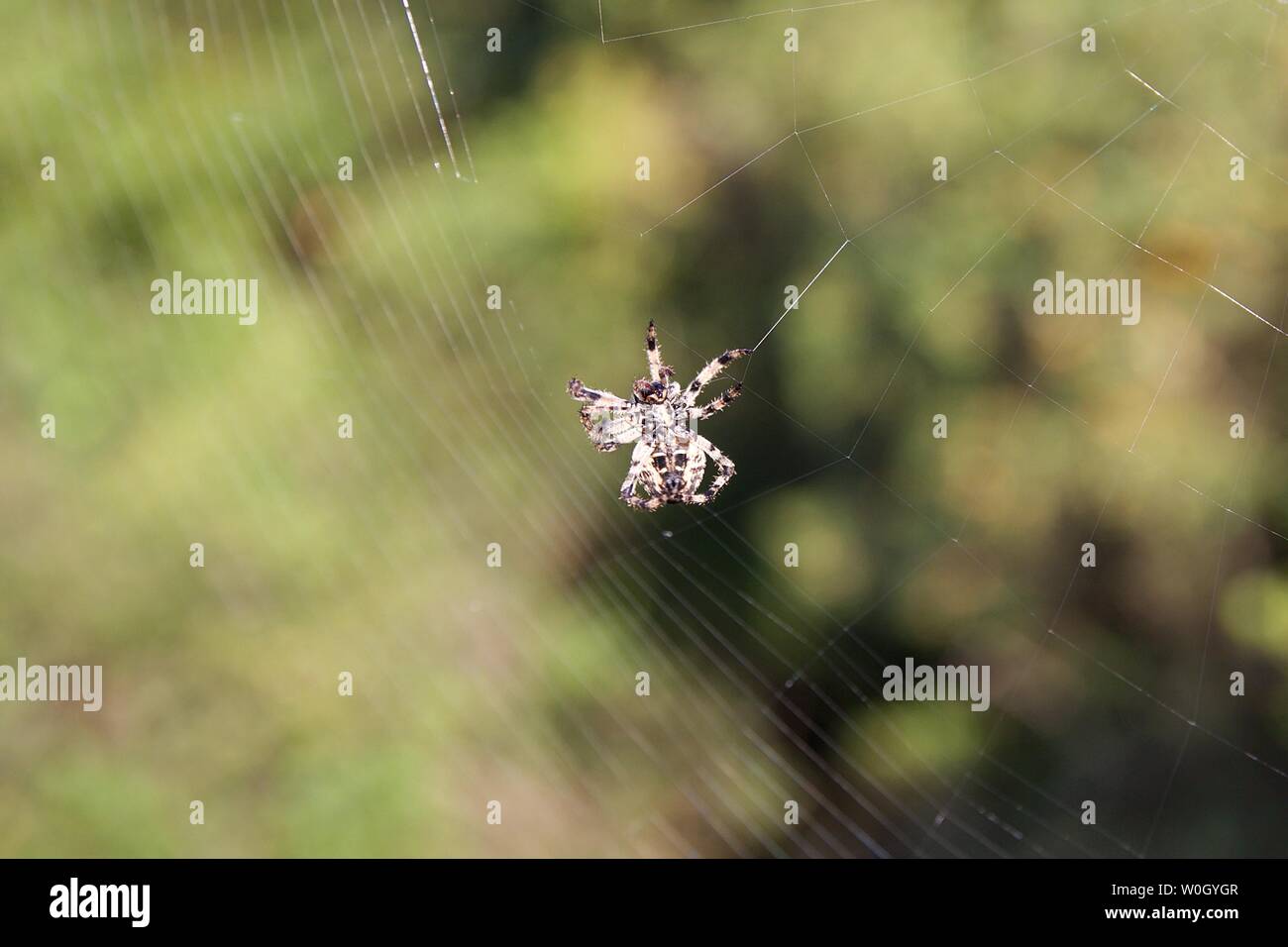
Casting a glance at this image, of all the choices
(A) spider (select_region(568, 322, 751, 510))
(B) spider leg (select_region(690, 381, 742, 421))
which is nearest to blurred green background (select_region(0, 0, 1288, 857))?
(A) spider (select_region(568, 322, 751, 510))

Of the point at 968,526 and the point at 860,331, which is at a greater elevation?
the point at 860,331

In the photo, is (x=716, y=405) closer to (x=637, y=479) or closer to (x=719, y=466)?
(x=719, y=466)

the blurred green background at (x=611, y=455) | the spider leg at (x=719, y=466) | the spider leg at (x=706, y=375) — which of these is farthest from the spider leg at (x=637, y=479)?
the blurred green background at (x=611, y=455)

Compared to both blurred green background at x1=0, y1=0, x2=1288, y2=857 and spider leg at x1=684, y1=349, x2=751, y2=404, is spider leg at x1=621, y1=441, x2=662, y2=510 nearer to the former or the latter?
spider leg at x1=684, y1=349, x2=751, y2=404

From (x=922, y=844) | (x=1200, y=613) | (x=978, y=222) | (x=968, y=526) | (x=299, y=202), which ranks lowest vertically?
(x=922, y=844)

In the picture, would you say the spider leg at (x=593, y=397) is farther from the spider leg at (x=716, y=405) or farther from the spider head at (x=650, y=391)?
the spider leg at (x=716, y=405)

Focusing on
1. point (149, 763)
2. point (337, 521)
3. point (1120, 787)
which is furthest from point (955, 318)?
point (149, 763)

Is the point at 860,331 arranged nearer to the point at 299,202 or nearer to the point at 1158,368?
the point at 1158,368
